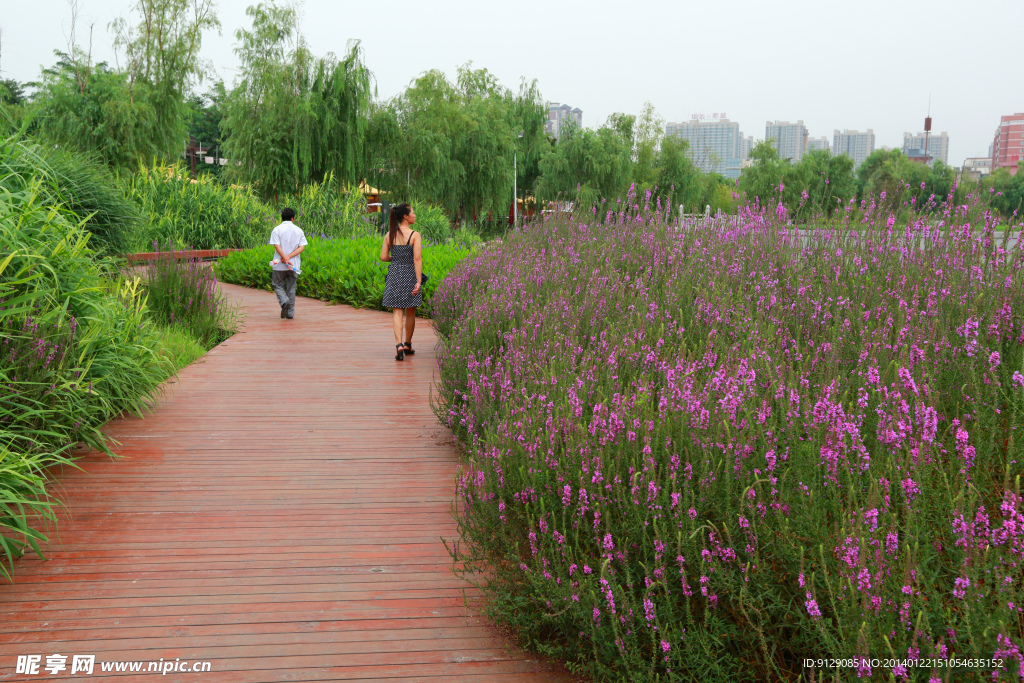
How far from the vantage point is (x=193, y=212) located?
19.5 meters

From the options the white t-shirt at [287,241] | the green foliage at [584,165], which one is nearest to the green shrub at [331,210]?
the white t-shirt at [287,241]

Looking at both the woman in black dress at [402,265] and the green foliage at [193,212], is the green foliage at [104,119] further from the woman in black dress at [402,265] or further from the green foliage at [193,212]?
the woman in black dress at [402,265]

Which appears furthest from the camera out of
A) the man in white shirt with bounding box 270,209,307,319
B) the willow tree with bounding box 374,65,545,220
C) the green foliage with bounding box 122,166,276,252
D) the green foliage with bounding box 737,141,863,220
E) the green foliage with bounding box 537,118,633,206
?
the green foliage with bounding box 737,141,863,220

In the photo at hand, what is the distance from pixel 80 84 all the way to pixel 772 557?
30900mm

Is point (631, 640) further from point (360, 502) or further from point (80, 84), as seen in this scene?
point (80, 84)

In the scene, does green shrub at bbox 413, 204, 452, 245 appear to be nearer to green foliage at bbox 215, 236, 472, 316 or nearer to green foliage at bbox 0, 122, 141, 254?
green foliage at bbox 215, 236, 472, 316

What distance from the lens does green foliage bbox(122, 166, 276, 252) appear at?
736 inches

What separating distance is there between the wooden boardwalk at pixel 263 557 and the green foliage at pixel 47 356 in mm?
236

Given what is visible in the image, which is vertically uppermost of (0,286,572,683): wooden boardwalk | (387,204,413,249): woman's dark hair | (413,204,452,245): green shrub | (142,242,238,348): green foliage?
(413,204,452,245): green shrub

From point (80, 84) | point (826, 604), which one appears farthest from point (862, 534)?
point (80, 84)

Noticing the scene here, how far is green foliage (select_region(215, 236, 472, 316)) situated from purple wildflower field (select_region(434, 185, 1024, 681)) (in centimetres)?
793

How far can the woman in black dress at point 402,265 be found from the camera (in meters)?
8.61

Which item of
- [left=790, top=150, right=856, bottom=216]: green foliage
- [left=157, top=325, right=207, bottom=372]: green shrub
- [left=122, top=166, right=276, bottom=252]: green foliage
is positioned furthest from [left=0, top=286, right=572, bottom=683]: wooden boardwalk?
[left=790, top=150, right=856, bottom=216]: green foliage

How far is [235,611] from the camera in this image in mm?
3154
